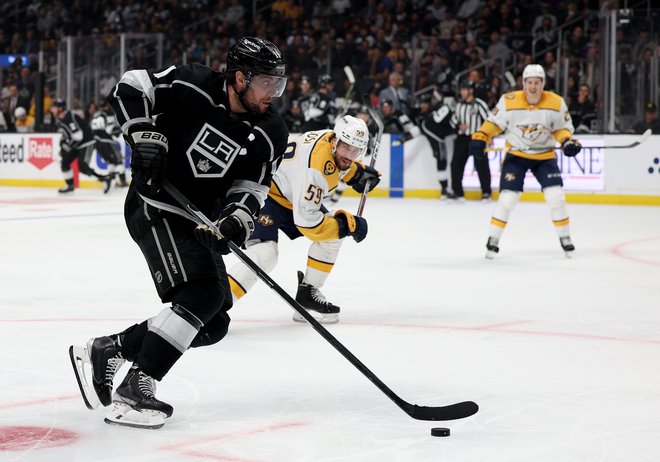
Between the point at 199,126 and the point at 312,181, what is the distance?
63.6 inches

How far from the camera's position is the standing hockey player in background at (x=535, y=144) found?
A: 7590 mm

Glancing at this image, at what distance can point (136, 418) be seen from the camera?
2934 millimetres

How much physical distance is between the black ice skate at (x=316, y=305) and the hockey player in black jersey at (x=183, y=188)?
167 cm

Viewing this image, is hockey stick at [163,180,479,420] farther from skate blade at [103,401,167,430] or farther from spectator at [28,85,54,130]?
spectator at [28,85,54,130]

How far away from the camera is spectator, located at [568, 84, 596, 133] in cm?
1245

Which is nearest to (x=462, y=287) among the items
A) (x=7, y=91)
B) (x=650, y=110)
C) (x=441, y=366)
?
(x=441, y=366)

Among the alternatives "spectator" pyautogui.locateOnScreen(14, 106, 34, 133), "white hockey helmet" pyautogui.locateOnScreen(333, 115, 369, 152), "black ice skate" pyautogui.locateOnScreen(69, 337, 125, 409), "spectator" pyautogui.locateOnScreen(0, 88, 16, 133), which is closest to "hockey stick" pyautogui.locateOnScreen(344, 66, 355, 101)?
"spectator" pyautogui.locateOnScreen(14, 106, 34, 133)

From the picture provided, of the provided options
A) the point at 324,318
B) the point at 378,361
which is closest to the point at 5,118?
the point at 324,318

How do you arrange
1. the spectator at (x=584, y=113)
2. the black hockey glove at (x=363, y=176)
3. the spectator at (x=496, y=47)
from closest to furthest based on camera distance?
the black hockey glove at (x=363, y=176) → the spectator at (x=584, y=113) → the spectator at (x=496, y=47)

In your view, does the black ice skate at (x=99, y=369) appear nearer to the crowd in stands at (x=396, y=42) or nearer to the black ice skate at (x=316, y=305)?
the black ice skate at (x=316, y=305)

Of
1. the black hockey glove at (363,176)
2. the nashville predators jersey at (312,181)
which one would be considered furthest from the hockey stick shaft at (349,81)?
the nashville predators jersey at (312,181)

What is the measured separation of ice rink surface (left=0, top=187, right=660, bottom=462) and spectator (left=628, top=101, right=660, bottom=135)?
14.2 ft

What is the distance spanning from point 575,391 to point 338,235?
1.55 m

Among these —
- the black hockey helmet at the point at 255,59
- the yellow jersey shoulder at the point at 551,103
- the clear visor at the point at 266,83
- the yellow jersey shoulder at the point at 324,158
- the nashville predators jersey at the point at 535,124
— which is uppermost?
the yellow jersey shoulder at the point at 551,103
